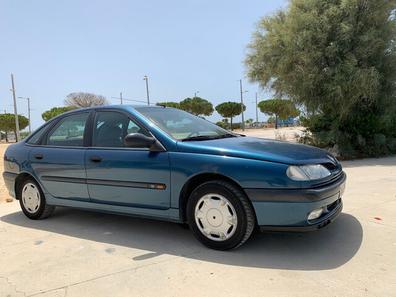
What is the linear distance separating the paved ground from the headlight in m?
0.77

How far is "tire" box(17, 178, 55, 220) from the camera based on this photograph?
556 cm

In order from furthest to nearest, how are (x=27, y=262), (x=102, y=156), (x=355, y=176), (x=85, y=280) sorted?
(x=355, y=176) < (x=102, y=156) < (x=27, y=262) < (x=85, y=280)

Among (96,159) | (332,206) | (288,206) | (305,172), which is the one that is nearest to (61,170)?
(96,159)

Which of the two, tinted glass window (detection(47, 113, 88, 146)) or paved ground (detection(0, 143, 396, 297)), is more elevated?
tinted glass window (detection(47, 113, 88, 146))

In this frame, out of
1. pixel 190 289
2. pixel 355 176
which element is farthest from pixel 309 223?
pixel 355 176

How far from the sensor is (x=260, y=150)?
158 inches

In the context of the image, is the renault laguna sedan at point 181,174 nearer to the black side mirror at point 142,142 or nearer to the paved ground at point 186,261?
the black side mirror at point 142,142

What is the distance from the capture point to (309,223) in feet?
12.3

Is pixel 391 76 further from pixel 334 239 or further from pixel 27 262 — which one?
pixel 27 262

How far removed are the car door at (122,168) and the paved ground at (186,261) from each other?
20.2 inches

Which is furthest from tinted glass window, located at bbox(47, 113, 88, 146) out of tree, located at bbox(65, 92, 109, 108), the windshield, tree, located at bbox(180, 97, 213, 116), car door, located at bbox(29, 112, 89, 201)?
tree, located at bbox(65, 92, 109, 108)

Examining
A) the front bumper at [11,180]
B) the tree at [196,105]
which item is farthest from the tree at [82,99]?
the front bumper at [11,180]

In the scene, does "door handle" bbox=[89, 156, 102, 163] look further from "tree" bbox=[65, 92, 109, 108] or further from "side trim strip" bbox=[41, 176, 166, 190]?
"tree" bbox=[65, 92, 109, 108]

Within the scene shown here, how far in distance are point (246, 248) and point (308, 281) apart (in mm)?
916
